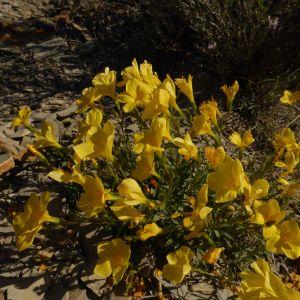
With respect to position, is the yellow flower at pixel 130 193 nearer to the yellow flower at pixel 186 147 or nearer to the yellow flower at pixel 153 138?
the yellow flower at pixel 153 138

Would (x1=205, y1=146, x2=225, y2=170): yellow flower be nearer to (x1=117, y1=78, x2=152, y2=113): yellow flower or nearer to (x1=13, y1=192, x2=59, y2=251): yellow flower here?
(x1=117, y1=78, x2=152, y2=113): yellow flower

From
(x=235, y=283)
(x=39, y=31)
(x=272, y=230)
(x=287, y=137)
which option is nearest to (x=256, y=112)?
(x=287, y=137)

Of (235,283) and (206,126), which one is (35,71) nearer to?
(206,126)

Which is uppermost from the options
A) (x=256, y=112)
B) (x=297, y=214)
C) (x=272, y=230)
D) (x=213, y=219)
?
(x=272, y=230)

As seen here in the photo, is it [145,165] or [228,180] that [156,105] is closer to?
[145,165]

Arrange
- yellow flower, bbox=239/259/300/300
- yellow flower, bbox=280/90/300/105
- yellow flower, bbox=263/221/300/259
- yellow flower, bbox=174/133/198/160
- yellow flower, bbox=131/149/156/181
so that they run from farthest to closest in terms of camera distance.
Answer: yellow flower, bbox=280/90/300/105, yellow flower, bbox=174/133/198/160, yellow flower, bbox=131/149/156/181, yellow flower, bbox=263/221/300/259, yellow flower, bbox=239/259/300/300

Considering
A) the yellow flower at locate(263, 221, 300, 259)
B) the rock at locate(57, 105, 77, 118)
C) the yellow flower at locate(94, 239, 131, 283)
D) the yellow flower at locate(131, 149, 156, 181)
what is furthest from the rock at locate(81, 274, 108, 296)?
the rock at locate(57, 105, 77, 118)
